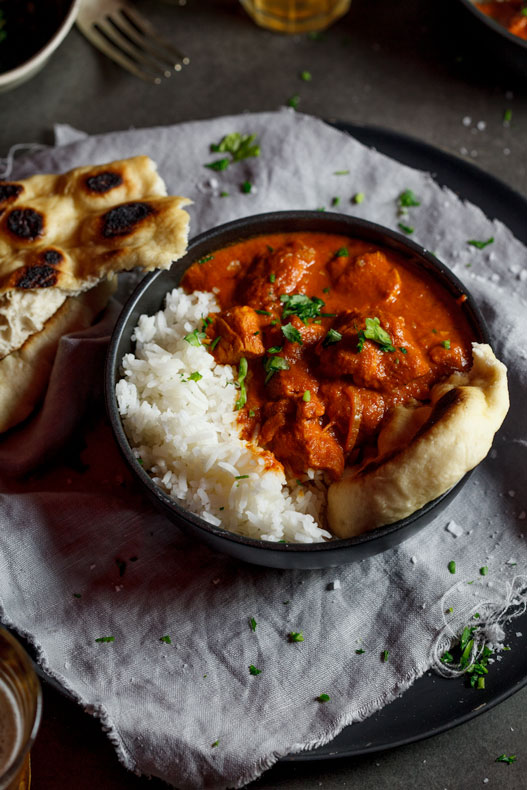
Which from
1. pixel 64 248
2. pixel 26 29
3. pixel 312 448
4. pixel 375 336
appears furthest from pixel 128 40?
pixel 312 448

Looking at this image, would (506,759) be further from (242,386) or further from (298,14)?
(298,14)

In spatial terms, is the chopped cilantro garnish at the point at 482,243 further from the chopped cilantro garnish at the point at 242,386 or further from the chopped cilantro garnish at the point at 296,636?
the chopped cilantro garnish at the point at 296,636

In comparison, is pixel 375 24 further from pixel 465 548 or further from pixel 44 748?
pixel 44 748

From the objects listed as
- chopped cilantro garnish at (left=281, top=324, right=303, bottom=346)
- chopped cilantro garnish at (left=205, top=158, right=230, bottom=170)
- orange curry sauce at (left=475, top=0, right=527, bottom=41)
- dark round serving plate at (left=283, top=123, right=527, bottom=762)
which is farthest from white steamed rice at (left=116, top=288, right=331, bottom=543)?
orange curry sauce at (left=475, top=0, right=527, bottom=41)

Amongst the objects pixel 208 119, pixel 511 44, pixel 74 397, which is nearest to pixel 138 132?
pixel 208 119

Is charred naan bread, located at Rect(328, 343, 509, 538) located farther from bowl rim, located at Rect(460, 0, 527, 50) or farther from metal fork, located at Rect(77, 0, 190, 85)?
metal fork, located at Rect(77, 0, 190, 85)

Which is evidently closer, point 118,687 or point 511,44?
point 118,687

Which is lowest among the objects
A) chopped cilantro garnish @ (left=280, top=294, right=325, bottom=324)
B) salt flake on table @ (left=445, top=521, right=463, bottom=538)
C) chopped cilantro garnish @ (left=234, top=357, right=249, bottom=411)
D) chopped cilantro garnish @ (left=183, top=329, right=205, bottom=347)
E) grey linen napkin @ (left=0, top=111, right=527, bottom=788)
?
grey linen napkin @ (left=0, top=111, right=527, bottom=788)
